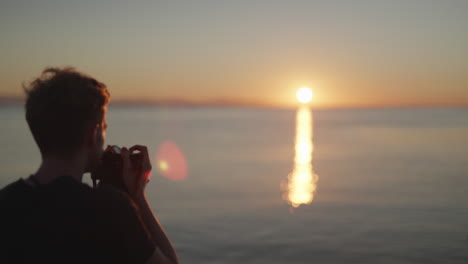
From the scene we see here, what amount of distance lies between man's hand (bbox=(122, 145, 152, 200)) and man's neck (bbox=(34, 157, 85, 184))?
22cm

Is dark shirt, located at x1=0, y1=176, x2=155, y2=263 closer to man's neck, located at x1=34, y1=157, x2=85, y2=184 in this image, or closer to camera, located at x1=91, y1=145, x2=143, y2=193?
man's neck, located at x1=34, y1=157, x2=85, y2=184

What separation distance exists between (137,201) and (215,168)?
14.4 m

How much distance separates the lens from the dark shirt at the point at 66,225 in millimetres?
1623

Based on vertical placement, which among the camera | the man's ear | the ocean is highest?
the ocean

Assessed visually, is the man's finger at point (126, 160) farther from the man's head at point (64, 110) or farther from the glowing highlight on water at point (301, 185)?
the glowing highlight on water at point (301, 185)

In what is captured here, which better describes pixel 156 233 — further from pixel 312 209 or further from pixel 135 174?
pixel 312 209

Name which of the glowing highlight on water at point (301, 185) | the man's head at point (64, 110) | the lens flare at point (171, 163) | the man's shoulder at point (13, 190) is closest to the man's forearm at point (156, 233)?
the man's head at point (64, 110)

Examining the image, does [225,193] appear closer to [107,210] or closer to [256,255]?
[256,255]

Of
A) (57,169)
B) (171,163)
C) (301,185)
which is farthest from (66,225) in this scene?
(171,163)

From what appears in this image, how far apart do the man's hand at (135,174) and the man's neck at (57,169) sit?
0.72 feet

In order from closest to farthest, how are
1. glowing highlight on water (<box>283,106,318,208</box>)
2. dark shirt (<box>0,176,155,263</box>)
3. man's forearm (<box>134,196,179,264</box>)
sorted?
dark shirt (<box>0,176,155,263</box>)
man's forearm (<box>134,196,179,264</box>)
glowing highlight on water (<box>283,106,318,208</box>)

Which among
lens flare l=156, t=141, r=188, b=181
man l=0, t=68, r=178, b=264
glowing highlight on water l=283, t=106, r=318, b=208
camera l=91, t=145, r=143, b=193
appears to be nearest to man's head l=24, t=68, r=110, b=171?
man l=0, t=68, r=178, b=264

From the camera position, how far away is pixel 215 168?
646 inches

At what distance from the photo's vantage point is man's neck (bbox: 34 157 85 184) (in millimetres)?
1733
